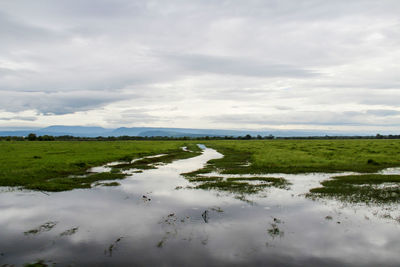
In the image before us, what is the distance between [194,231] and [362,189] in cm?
1312

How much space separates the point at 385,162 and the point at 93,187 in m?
32.6

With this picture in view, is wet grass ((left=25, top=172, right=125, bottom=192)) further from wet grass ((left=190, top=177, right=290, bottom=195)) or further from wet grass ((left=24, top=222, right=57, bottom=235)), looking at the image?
wet grass ((left=190, top=177, right=290, bottom=195))

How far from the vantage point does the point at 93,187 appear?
20.1 meters

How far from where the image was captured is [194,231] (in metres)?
11.1

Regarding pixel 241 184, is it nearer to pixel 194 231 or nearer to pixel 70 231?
pixel 194 231

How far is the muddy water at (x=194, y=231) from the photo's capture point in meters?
8.80

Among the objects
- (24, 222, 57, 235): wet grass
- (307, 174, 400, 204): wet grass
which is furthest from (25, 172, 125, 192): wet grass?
(307, 174, 400, 204): wet grass

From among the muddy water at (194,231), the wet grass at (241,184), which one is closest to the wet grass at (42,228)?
the muddy water at (194,231)

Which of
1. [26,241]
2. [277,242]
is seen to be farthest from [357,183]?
[26,241]

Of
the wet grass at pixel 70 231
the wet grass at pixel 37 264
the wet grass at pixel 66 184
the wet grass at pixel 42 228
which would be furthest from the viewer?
the wet grass at pixel 66 184

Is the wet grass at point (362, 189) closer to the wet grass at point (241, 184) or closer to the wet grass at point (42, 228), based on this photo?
the wet grass at point (241, 184)

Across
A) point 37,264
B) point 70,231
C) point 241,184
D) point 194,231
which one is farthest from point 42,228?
point 241,184

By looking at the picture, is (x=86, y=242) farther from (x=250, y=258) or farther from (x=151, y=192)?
(x=151, y=192)

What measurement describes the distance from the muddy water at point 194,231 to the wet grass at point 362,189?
55.7 inches
